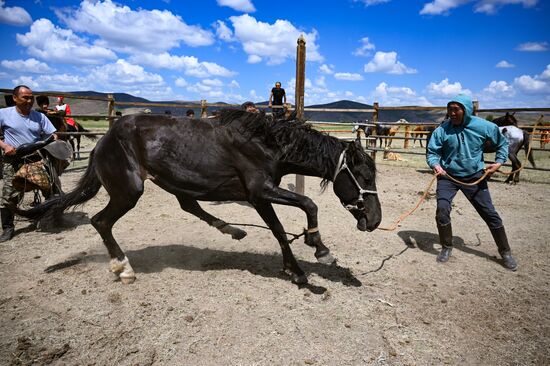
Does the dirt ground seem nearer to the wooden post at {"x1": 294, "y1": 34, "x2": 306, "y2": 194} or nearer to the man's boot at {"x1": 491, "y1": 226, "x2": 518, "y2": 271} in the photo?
the man's boot at {"x1": 491, "y1": 226, "x2": 518, "y2": 271}

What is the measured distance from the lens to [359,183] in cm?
373

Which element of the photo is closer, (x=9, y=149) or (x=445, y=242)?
(x=445, y=242)

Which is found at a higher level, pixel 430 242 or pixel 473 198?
pixel 473 198

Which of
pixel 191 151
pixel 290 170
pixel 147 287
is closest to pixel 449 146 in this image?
pixel 290 170

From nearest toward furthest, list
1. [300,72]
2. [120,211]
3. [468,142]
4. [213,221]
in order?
[120,211] < [468,142] < [213,221] < [300,72]

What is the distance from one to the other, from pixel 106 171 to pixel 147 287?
1.39 meters

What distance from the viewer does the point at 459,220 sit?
6.43 m

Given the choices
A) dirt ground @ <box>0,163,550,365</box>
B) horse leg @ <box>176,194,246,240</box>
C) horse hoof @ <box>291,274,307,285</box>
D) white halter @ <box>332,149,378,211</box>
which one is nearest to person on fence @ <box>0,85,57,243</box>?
dirt ground @ <box>0,163,550,365</box>

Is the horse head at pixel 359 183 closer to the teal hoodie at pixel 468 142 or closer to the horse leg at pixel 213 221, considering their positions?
the teal hoodie at pixel 468 142

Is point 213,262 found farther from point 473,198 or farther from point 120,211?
point 473,198

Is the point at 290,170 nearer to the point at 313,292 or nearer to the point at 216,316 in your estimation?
the point at 313,292

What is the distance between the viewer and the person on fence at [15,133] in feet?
16.0

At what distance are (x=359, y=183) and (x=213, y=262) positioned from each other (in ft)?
6.92

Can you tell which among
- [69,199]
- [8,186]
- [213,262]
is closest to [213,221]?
[213,262]
